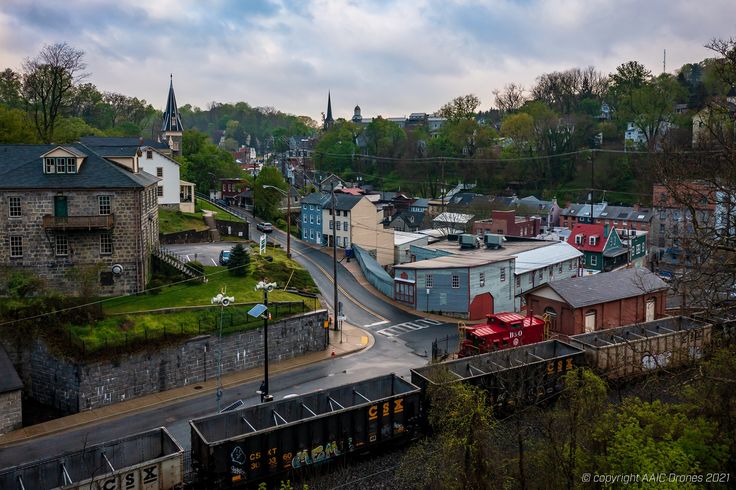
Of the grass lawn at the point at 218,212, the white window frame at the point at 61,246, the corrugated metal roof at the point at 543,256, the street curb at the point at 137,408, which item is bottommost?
the street curb at the point at 137,408

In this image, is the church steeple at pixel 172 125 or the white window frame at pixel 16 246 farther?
the church steeple at pixel 172 125

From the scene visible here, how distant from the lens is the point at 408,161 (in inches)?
4577

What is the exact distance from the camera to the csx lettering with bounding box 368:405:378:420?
81.9 ft

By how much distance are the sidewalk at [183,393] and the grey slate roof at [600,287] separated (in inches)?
475

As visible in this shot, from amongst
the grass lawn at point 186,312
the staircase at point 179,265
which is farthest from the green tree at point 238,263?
the staircase at point 179,265

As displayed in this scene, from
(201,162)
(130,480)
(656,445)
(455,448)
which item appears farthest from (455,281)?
(201,162)

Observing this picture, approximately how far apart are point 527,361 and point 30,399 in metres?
24.6

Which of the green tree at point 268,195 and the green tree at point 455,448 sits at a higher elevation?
the green tree at point 268,195

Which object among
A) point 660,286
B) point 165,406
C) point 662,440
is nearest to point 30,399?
point 165,406

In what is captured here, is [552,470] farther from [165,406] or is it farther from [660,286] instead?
[660,286]

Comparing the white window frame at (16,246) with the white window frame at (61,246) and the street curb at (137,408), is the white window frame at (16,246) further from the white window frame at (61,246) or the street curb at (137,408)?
the street curb at (137,408)

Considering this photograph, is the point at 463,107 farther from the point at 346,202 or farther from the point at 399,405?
the point at 399,405

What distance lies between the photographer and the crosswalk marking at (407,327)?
141ft

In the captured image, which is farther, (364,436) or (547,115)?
(547,115)
